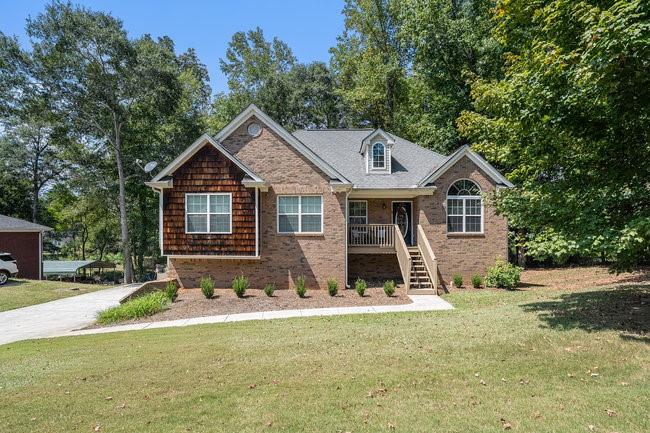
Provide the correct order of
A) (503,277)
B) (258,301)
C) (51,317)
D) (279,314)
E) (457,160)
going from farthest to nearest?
1. (457,160)
2. (503,277)
3. (258,301)
4. (51,317)
5. (279,314)

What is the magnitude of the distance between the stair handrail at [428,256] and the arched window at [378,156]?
3.43 meters

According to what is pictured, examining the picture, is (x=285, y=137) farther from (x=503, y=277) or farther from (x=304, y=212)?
(x=503, y=277)

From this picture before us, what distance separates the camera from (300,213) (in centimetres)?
1670

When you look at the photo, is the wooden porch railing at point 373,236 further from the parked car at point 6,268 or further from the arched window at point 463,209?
the parked car at point 6,268

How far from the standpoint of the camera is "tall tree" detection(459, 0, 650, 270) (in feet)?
22.4

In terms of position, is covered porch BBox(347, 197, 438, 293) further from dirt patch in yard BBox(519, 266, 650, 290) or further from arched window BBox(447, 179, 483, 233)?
dirt patch in yard BBox(519, 266, 650, 290)

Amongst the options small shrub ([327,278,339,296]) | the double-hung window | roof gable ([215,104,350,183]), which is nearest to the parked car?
roof gable ([215,104,350,183])

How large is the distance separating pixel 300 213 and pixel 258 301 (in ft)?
13.9

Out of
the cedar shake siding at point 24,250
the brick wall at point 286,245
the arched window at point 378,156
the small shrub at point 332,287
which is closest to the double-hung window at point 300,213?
the brick wall at point 286,245

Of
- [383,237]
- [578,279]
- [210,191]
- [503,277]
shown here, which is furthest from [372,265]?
[578,279]

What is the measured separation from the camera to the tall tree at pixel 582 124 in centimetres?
684

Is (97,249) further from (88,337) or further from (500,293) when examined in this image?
(500,293)

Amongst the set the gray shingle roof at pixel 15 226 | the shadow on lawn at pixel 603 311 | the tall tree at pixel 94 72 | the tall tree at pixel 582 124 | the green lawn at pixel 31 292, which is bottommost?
the green lawn at pixel 31 292

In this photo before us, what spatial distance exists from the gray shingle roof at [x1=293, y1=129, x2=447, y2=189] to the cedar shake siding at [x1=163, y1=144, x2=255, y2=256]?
4.99 meters
